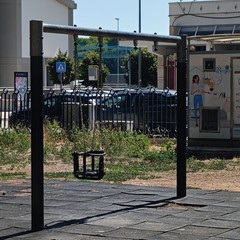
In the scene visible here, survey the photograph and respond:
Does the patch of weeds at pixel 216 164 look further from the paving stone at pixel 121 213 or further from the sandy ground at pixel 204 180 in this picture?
the paving stone at pixel 121 213

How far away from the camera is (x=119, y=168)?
15.2 m

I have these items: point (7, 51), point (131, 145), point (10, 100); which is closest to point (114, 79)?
point (7, 51)

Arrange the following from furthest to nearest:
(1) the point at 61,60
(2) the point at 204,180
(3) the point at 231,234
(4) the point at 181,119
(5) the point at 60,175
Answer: (1) the point at 61,60 → (5) the point at 60,175 → (2) the point at 204,180 → (4) the point at 181,119 → (3) the point at 231,234

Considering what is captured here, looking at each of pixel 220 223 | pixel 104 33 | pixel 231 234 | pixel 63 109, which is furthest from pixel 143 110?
pixel 231 234

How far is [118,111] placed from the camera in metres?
22.0

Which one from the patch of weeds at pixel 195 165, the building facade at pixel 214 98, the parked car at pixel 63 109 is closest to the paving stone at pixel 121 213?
the patch of weeds at pixel 195 165

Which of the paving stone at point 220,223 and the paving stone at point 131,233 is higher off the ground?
the paving stone at point 220,223

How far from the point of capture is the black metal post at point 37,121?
28.3ft

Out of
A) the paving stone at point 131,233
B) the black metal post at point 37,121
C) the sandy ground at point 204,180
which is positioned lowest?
the paving stone at point 131,233

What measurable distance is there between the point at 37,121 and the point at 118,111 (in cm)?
1344

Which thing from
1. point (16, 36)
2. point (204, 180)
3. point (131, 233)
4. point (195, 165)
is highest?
point (16, 36)

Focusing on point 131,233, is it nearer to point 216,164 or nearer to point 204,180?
point 204,180

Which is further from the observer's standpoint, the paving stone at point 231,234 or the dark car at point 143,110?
the dark car at point 143,110

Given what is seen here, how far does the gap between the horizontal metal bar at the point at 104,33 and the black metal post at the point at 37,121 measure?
236 mm
